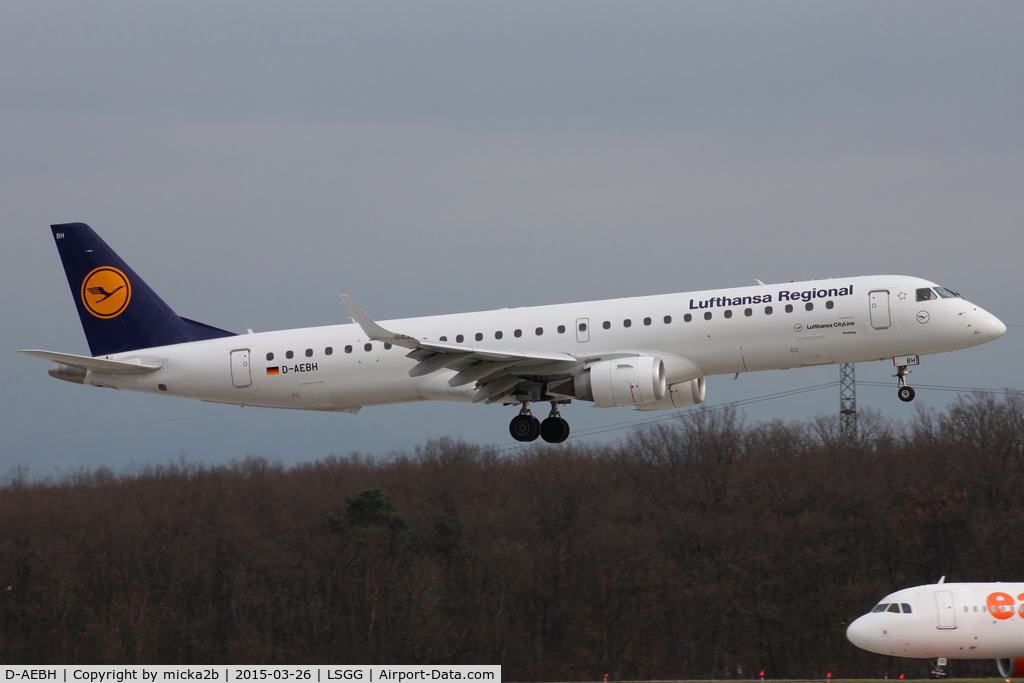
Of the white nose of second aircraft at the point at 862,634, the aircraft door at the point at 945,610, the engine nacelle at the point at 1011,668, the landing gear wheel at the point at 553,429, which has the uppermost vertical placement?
the landing gear wheel at the point at 553,429

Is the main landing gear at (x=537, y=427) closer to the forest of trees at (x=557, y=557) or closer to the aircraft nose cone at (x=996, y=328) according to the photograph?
the aircraft nose cone at (x=996, y=328)

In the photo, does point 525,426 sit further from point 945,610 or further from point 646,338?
point 945,610

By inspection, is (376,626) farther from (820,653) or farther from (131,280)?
(131,280)

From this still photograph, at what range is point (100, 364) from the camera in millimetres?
40938

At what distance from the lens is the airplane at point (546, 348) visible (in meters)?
36.4

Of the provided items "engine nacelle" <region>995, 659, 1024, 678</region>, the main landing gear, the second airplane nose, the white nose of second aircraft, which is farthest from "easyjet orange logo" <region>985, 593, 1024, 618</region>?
the main landing gear

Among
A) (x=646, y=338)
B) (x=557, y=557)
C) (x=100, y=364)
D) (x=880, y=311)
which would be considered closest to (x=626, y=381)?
(x=646, y=338)

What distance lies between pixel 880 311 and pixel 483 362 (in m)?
11.1

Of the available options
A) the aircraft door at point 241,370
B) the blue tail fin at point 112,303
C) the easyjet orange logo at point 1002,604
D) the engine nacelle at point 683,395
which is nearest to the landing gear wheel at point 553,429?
the engine nacelle at point 683,395

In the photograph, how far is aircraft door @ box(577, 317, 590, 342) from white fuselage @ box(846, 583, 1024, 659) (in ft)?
58.6

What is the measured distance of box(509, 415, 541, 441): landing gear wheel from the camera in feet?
129

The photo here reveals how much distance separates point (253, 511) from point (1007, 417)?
183ft

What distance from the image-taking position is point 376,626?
8125 centimetres

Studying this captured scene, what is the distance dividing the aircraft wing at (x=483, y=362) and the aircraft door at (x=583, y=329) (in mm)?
591
